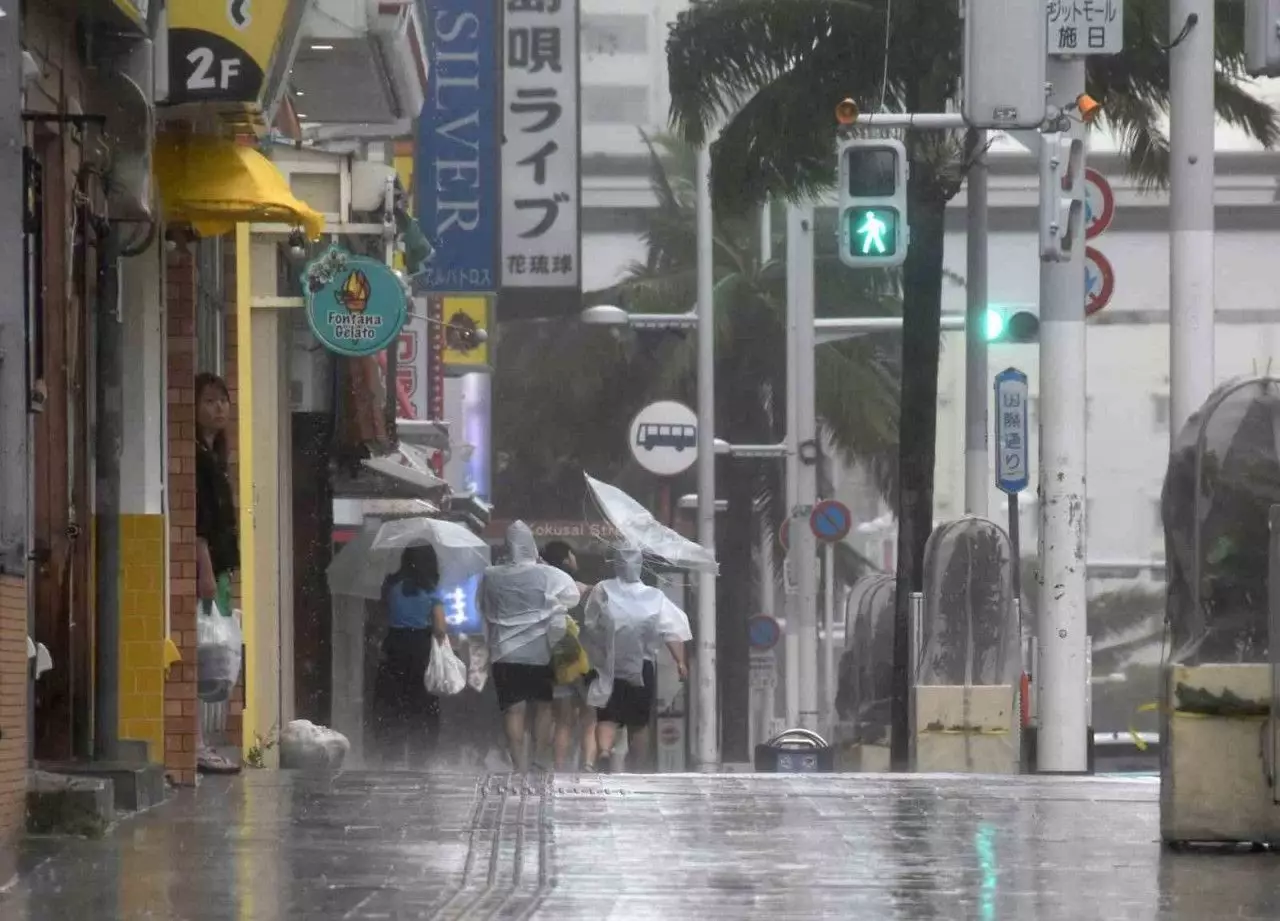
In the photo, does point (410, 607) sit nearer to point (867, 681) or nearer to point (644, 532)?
point (644, 532)

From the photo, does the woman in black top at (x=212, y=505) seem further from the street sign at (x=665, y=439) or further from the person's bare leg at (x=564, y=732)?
the street sign at (x=665, y=439)

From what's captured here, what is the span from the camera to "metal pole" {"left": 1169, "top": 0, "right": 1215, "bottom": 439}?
15461 millimetres

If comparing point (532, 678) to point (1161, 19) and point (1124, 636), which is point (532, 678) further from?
point (1124, 636)

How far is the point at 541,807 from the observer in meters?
11.7

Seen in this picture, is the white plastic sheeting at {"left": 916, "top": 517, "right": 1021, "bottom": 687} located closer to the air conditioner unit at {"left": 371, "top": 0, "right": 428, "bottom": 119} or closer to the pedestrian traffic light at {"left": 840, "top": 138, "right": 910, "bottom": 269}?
the pedestrian traffic light at {"left": 840, "top": 138, "right": 910, "bottom": 269}

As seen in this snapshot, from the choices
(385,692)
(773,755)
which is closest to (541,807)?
(385,692)

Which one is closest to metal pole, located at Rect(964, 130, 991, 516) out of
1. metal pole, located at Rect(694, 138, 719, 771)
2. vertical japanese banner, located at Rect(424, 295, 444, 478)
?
metal pole, located at Rect(694, 138, 719, 771)

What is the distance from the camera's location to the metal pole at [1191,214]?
15.5m

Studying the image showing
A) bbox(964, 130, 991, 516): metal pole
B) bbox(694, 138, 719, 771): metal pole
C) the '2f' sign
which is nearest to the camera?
the '2f' sign

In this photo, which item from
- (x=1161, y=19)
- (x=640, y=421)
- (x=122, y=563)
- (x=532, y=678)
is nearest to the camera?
(x=122, y=563)

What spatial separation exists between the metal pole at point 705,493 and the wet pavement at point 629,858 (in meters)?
20.6

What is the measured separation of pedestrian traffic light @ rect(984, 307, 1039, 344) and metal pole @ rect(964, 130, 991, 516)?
0.28m

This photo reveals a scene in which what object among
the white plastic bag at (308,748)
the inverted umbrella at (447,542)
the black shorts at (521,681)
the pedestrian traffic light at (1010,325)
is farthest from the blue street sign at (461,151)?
the white plastic bag at (308,748)

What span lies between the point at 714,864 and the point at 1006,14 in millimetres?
8071
